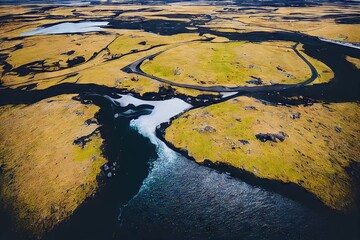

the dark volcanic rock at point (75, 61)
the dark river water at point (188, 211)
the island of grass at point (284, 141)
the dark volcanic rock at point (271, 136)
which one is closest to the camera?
the dark river water at point (188, 211)

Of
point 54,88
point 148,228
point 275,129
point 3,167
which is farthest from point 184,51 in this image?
point 148,228

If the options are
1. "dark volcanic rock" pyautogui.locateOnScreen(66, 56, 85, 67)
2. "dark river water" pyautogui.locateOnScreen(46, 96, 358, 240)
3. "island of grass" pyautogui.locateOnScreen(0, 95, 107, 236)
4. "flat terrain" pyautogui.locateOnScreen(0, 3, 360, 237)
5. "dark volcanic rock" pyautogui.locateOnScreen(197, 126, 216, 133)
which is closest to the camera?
"dark river water" pyautogui.locateOnScreen(46, 96, 358, 240)

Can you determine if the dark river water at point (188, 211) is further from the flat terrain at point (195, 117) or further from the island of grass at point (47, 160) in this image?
the island of grass at point (47, 160)

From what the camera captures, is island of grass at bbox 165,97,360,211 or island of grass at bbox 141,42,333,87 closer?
island of grass at bbox 165,97,360,211

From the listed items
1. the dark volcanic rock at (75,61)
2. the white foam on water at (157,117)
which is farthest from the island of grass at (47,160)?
the dark volcanic rock at (75,61)

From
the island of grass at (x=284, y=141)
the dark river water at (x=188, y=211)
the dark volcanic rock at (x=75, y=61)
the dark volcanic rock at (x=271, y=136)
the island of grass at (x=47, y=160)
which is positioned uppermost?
the dark volcanic rock at (x=271, y=136)

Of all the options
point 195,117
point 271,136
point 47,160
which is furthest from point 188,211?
point 47,160

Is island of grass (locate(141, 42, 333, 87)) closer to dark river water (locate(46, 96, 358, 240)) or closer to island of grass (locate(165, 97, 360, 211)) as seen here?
island of grass (locate(165, 97, 360, 211))

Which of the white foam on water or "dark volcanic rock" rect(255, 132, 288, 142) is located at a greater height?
"dark volcanic rock" rect(255, 132, 288, 142)

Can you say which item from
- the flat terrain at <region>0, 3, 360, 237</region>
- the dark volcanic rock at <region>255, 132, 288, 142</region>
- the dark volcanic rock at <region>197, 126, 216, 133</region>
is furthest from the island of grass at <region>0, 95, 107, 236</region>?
the dark volcanic rock at <region>255, 132, 288, 142</region>
